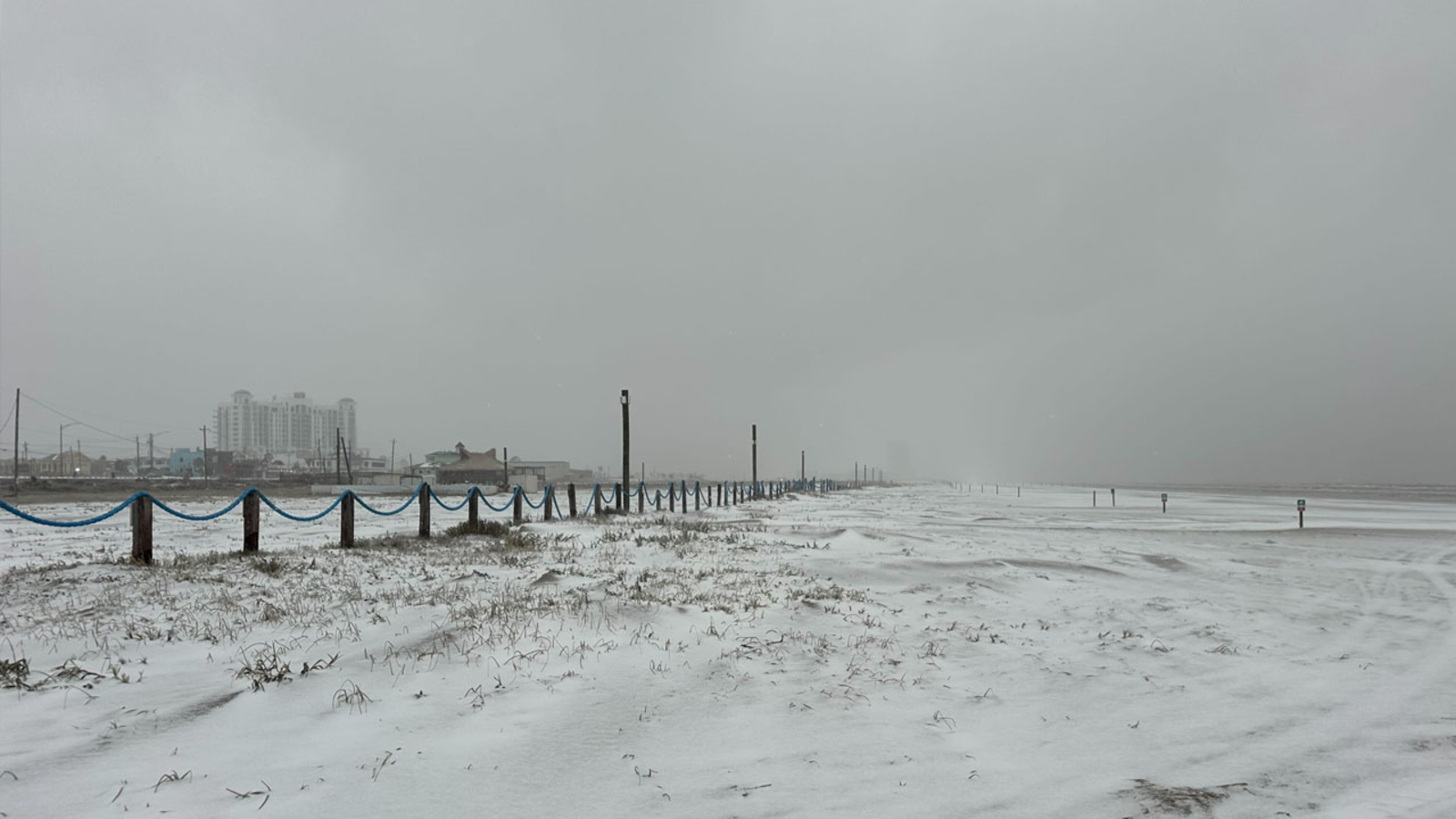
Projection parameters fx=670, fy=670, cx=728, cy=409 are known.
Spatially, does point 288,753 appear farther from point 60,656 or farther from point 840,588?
point 840,588

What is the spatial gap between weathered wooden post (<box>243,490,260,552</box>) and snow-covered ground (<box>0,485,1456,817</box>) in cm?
109

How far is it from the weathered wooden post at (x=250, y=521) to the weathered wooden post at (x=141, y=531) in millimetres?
1336

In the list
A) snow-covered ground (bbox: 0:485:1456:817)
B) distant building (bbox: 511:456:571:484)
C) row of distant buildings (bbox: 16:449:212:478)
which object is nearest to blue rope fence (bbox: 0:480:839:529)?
snow-covered ground (bbox: 0:485:1456:817)

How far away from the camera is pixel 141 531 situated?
29.5 feet

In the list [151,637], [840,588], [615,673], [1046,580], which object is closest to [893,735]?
[615,673]

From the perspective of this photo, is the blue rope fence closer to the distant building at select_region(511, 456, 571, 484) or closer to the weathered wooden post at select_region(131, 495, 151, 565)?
the weathered wooden post at select_region(131, 495, 151, 565)

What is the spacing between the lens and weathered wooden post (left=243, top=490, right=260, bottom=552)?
10438 millimetres

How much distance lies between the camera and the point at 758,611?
688cm

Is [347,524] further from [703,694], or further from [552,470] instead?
[552,470]

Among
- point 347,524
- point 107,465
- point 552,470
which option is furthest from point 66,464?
point 347,524

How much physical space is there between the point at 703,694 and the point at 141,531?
8.82 metres

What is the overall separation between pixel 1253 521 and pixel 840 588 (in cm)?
2577

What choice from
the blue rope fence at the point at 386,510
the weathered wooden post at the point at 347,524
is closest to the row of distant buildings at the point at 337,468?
the blue rope fence at the point at 386,510

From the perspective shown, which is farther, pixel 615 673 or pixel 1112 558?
pixel 1112 558
